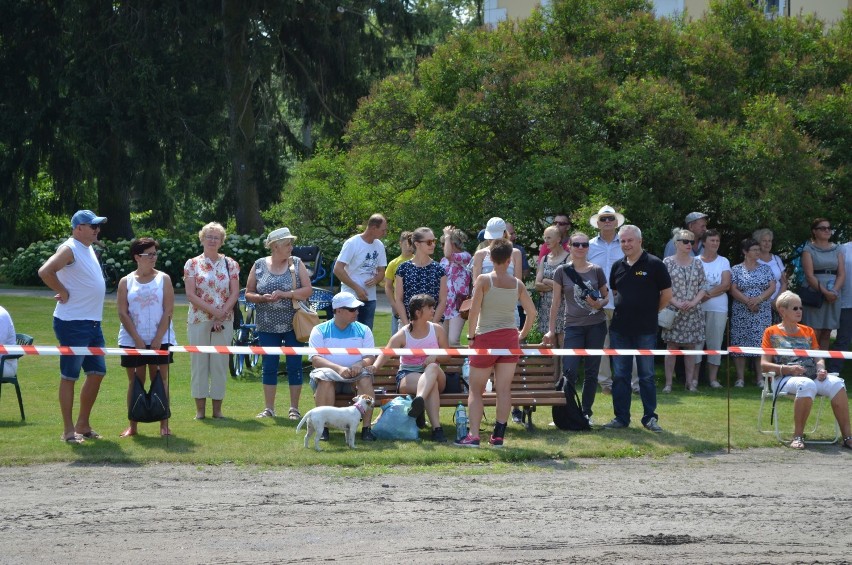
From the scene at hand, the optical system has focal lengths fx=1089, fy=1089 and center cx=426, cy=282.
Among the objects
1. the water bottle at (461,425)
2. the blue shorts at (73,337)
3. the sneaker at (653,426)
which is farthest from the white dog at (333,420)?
the sneaker at (653,426)

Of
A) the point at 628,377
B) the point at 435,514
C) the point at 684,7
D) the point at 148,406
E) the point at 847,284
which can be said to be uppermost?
the point at 684,7

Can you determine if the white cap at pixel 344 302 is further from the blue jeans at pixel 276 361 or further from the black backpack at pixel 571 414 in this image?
the black backpack at pixel 571 414

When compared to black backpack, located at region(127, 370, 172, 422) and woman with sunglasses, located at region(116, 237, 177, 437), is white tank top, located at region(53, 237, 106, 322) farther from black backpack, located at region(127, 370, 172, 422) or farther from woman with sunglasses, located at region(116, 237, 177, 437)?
black backpack, located at region(127, 370, 172, 422)

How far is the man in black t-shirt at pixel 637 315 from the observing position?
10.7 m

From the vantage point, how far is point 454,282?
41.5ft

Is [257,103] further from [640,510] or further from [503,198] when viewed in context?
[640,510]

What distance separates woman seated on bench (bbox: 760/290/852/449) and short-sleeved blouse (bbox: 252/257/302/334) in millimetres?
4789

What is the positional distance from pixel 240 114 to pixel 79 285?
2159cm

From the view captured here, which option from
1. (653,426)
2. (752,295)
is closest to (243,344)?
(653,426)

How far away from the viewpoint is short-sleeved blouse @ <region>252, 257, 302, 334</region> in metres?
11.2

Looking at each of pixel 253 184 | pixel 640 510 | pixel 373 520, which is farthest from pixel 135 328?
pixel 253 184

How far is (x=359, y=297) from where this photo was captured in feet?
41.7

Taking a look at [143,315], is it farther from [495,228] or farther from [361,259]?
[495,228]

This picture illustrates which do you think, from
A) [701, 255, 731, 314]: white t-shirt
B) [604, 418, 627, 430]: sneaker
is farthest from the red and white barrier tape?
[701, 255, 731, 314]: white t-shirt
